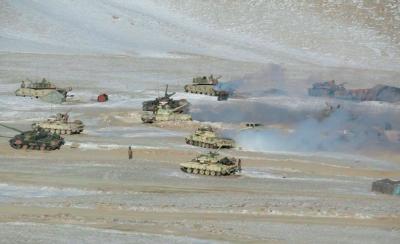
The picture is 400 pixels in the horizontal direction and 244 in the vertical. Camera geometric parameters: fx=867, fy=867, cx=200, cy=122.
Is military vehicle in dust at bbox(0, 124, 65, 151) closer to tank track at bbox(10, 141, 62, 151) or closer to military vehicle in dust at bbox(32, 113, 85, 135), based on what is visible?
tank track at bbox(10, 141, 62, 151)

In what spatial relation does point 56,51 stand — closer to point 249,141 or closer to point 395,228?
point 249,141

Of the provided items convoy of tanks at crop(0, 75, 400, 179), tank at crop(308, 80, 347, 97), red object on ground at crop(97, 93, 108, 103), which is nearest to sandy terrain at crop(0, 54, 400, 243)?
convoy of tanks at crop(0, 75, 400, 179)

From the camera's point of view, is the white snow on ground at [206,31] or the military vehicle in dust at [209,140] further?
the white snow on ground at [206,31]

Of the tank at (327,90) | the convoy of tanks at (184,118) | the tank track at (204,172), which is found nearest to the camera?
the tank track at (204,172)

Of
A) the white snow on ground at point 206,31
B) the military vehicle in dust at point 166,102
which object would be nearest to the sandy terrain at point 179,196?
the military vehicle in dust at point 166,102

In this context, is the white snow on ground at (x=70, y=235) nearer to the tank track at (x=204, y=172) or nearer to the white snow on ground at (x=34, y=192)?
the white snow on ground at (x=34, y=192)
